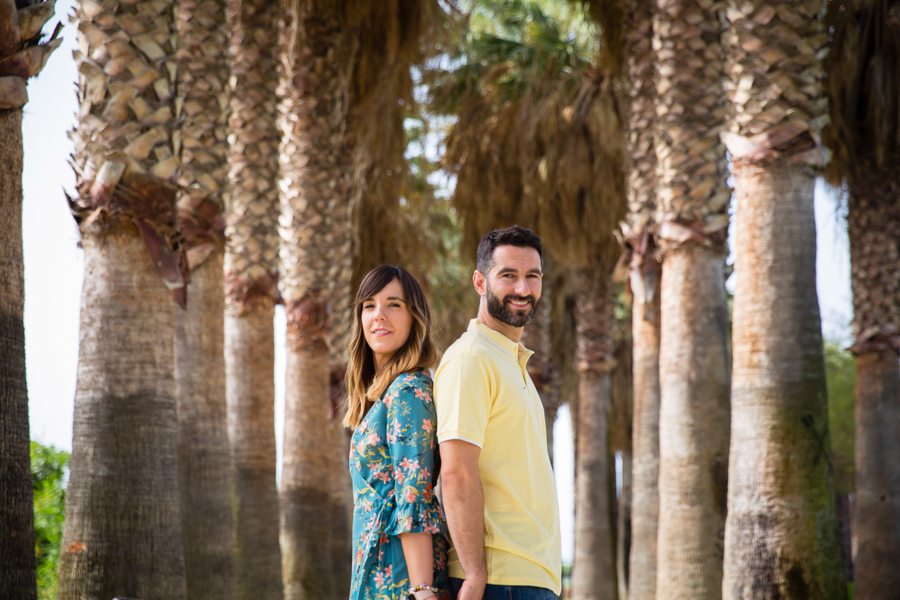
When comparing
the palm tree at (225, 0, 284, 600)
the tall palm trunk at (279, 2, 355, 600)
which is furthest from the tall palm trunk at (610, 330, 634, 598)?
the palm tree at (225, 0, 284, 600)

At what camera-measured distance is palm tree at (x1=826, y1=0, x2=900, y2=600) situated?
32.8 ft

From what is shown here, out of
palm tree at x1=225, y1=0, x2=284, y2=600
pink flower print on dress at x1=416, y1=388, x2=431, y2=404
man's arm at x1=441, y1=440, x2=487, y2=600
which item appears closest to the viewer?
man's arm at x1=441, y1=440, x2=487, y2=600

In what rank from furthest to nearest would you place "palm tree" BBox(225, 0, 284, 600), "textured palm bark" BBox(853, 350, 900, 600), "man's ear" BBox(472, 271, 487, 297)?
"textured palm bark" BBox(853, 350, 900, 600) → "palm tree" BBox(225, 0, 284, 600) → "man's ear" BBox(472, 271, 487, 297)

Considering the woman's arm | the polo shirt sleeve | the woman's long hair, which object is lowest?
the woman's arm

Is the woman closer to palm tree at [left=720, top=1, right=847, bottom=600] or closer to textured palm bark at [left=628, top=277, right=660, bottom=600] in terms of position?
palm tree at [left=720, top=1, right=847, bottom=600]

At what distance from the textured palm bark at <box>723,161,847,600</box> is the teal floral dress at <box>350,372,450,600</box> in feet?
11.5

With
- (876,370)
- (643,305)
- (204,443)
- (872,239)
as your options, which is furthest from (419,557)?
(872,239)

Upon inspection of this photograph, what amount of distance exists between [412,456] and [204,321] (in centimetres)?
434

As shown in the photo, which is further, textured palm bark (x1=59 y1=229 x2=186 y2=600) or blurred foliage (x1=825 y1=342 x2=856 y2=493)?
blurred foliage (x1=825 y1=342 x2=856 y2=493)

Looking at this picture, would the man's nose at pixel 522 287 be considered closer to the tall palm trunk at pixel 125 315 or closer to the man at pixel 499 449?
the man at pixel 499 449

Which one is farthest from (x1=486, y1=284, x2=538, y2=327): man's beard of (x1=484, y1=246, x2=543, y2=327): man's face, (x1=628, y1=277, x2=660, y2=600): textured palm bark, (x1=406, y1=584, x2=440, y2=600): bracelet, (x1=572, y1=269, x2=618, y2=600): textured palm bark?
(x1=572, y1=269, x2=618, y2=600): textured palm bark

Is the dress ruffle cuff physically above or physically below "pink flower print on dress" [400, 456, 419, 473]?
below

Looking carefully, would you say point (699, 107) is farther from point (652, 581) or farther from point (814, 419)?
point (652, 581)

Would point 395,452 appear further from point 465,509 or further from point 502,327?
point 502,327
